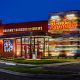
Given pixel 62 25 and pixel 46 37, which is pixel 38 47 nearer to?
pixel 46 37

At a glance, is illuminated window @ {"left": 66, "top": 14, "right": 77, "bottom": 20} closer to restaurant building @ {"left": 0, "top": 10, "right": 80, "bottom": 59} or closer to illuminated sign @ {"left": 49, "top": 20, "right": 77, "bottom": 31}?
restaurant building @ {"left": 0, "top": 10, "right": 80, "bottom": 59}

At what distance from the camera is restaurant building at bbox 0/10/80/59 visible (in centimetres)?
4912

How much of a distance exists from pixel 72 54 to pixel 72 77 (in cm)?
2609

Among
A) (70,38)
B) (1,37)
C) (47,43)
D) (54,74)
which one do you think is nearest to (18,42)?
(1,37)

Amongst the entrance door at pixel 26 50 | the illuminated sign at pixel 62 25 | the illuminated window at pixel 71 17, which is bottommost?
the entrance door at pixel 26 50

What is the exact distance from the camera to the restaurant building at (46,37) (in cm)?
4912

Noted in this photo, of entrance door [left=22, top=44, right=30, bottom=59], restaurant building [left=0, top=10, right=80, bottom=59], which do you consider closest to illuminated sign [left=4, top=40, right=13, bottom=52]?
restaurant building [left=0, top=10, right=80, bottom=59]

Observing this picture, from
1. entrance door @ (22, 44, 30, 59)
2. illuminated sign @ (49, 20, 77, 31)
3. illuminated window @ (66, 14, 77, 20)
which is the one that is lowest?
entrance door @ (22, 44, 30, 59)

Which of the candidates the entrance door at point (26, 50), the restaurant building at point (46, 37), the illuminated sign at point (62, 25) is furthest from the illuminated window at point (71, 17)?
the entrance door at point (26, 50)

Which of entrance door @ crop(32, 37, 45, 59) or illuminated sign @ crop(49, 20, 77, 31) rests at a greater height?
illuminated sign @ crop(49, 20, 77, 31)

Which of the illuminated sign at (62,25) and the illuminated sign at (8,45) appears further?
the illuminated sign at (8,45)

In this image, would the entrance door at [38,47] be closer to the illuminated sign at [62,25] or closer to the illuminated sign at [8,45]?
the illuminated sign at [62,25]

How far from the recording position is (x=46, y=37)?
5294 cm

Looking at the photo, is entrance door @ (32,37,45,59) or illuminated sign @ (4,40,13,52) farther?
illuminated sign @ (4,40,13,52)
